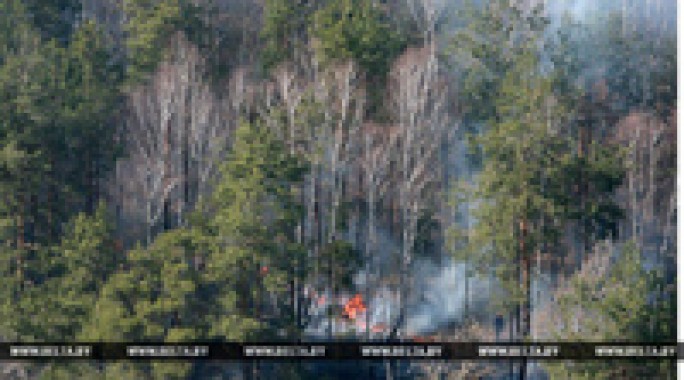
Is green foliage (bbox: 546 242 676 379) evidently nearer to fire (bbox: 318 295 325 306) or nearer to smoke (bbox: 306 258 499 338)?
smoke (bbox: 306 258 499 338)

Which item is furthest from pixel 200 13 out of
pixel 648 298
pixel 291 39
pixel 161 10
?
pixel 648 298

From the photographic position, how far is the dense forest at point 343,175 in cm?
667

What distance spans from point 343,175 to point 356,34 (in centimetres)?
101

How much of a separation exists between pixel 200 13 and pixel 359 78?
48.5 inches

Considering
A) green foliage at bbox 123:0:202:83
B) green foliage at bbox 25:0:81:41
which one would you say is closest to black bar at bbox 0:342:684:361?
green foliage at bbox 123:0:202:83

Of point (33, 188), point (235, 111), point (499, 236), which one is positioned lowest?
point (499, 236)

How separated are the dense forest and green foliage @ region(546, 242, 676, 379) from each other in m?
0.02

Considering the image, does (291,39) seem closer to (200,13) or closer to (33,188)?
(200,13)

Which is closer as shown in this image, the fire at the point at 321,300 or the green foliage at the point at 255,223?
the green foliage at the point at 255,223

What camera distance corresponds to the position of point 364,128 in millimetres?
6707

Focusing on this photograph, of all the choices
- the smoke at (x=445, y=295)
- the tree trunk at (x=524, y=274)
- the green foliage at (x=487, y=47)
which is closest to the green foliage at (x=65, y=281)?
the smoke at (x=445, y=295)

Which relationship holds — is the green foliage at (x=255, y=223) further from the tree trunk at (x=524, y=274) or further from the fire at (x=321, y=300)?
the tree trunk at (x=524, y=274)

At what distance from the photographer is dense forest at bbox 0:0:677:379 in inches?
263

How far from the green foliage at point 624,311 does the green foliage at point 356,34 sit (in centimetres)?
211
